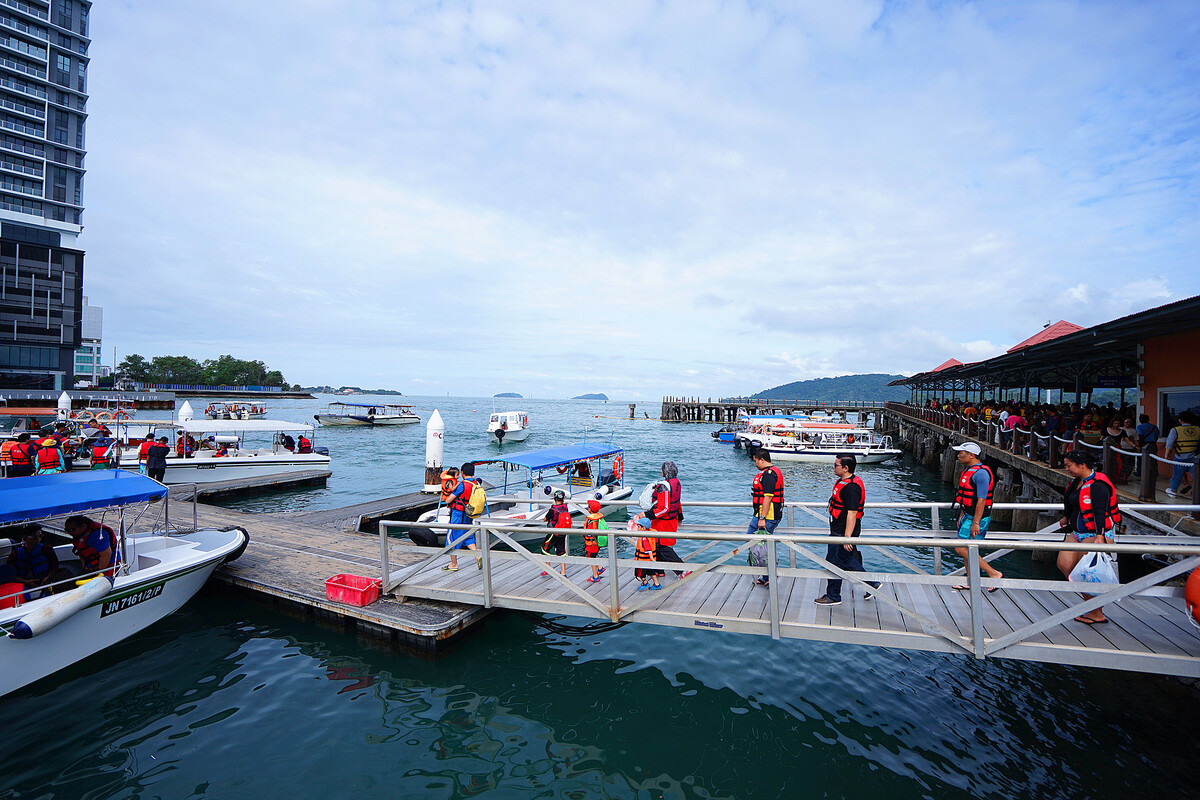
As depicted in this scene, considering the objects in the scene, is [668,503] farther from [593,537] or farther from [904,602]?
[904,602]

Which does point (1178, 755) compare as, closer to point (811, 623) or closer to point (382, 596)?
point (811, 623)

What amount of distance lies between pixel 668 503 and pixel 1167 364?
A: 14734mm

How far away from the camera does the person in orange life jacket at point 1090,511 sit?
6316 mm

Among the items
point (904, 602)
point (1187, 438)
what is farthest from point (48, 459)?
point (1187, 438)

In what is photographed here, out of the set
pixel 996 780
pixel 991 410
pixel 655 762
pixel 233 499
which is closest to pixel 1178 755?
pixel 996 780

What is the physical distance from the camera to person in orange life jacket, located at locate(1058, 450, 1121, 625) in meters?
6.32

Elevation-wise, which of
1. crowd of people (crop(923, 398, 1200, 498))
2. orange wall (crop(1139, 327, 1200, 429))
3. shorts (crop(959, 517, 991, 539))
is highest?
orange wall (crop(1139, 327, 1200, 429))

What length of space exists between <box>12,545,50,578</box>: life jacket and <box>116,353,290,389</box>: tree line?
476 ft

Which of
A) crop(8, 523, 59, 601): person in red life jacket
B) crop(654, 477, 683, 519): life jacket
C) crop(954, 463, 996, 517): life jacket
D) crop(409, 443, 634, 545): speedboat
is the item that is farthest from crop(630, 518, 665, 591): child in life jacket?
crop(8, 523, 59, 601): person in red life jacket

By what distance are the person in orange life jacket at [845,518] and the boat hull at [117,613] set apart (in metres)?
10.3

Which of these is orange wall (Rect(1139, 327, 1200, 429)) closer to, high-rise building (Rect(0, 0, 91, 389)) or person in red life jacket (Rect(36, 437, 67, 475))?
person in red life jacket (Rect(36, 437, 67, 475))

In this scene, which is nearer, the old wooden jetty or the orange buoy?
the orange buoy

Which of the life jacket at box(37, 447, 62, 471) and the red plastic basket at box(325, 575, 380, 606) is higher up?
the life jacket at box(37, 447, 62, 471)

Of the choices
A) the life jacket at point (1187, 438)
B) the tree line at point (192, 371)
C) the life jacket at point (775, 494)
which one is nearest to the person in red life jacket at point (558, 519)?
the life jacket at point (775, 494)
